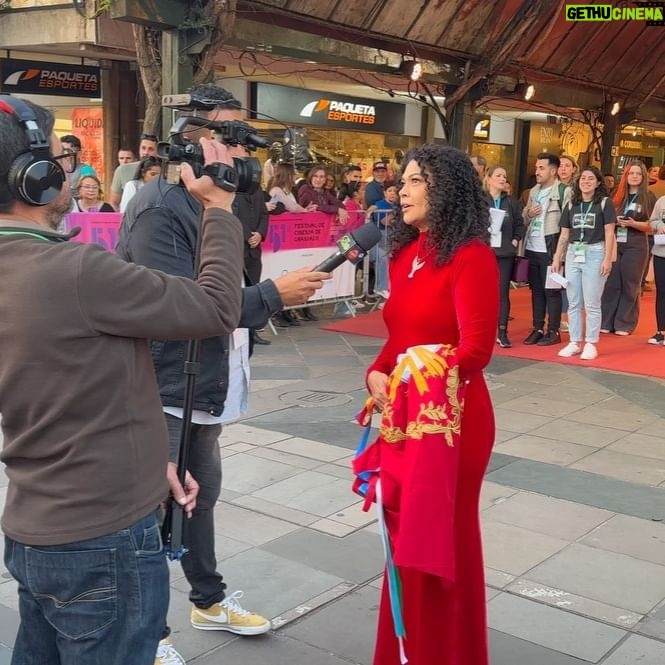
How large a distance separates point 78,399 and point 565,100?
606 inches

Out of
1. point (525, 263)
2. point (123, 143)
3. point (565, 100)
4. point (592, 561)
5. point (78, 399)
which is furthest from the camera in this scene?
point (565, 100)

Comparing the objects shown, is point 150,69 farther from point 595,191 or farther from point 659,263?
point 659,263

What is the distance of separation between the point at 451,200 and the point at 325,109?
43.9ft

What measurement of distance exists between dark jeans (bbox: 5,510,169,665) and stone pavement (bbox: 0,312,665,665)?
1385mm

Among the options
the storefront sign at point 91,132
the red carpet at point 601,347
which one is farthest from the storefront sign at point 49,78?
the red carpet at point 601,347

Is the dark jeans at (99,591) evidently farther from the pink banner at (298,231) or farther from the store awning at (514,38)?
the store awning at (514,38)

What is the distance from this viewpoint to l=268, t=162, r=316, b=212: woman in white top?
34.2 feet

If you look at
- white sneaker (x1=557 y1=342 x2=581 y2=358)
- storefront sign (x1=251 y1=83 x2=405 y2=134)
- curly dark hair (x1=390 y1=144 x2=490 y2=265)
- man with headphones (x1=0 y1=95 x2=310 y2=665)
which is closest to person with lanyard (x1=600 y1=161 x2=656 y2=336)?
white sneaker (x1=557 y1=342 x2=581 y2=358)

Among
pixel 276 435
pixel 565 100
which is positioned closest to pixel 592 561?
pixel 276 435

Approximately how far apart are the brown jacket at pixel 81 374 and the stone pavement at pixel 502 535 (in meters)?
1.59

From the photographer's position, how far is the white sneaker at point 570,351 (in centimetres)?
887

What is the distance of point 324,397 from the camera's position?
7.16 metres

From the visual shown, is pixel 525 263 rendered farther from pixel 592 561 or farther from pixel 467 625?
pixel 467 625

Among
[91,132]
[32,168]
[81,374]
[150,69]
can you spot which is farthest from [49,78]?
[81,374]
